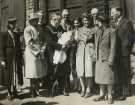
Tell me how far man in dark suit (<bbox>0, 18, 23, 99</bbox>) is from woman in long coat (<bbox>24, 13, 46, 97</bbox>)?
0.43 ft

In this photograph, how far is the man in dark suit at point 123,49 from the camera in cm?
349

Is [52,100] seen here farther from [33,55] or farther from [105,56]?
[105,56]

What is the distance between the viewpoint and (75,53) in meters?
3.97

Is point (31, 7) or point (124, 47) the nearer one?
point (124, 47)

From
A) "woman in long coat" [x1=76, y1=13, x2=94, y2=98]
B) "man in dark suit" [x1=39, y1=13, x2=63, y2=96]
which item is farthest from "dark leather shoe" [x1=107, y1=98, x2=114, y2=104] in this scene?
"man in dark suit" [x1=39, y1=13, x2=63, y2=96]

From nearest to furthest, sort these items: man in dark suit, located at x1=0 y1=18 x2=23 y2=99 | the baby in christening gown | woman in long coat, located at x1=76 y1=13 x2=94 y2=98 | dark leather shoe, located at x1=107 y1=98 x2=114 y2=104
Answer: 1. dark leather shoe, located at x1=107 y1=98 x2=114 y2=104
2. woman in long coat, located at x1=76 y1=13 x2=94 y2=98
3. the baby in christening gown
4. man in dark suit, located at x1=0 y1=18 x2=23 y2=99

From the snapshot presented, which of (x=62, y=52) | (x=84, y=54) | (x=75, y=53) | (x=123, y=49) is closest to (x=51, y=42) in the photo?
(x=62, y=52)

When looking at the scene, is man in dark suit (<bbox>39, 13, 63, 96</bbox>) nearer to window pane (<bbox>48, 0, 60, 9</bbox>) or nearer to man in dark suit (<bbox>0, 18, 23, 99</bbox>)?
window pane (<bbox>48, 0, 60, 9</bbox>)

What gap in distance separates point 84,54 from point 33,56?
2.02 feet

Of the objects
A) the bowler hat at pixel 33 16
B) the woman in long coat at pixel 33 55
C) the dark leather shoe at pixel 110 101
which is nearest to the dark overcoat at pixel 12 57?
the woman in long coat at pixel 33 55

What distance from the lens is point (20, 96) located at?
4047mm

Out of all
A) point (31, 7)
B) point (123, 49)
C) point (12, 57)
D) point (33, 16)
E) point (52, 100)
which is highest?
point (31, 7)

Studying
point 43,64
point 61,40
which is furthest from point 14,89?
point 61,40

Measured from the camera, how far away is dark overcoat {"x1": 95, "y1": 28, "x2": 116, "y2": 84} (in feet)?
11.8
